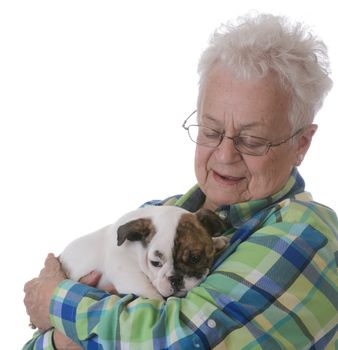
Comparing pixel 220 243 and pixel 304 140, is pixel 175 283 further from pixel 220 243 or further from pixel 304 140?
pixel 304 140

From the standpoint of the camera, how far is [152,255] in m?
1.48

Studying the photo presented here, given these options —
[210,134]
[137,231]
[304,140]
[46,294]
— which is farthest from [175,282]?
[304,140]

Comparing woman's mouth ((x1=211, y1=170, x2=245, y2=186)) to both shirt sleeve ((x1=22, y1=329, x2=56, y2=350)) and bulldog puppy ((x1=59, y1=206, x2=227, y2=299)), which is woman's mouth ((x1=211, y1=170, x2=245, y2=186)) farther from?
shirt sleeve ((x1=22, y1=329, x2=56, y2=350))

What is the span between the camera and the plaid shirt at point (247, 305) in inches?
50.0

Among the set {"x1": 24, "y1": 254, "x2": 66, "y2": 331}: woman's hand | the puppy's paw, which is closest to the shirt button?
the puppy's paw

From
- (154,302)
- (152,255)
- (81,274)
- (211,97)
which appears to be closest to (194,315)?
(154,302)

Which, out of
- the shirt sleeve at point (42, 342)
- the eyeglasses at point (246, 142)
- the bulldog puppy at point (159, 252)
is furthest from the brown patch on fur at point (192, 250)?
the shirt sleeve at point (42, 342)

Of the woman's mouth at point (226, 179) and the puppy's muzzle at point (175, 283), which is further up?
the woman's mouth at point (226, 179)

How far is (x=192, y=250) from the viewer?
147cm

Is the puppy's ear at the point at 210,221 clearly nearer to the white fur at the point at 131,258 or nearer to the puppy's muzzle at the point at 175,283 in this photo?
the white fur at the point at 131,258

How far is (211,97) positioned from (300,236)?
18.0 inches

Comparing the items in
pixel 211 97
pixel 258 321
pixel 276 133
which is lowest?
pixel 258 321

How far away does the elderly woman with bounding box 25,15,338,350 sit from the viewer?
4.24 ft

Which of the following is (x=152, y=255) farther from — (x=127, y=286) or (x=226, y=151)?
(x=226, y=151)
